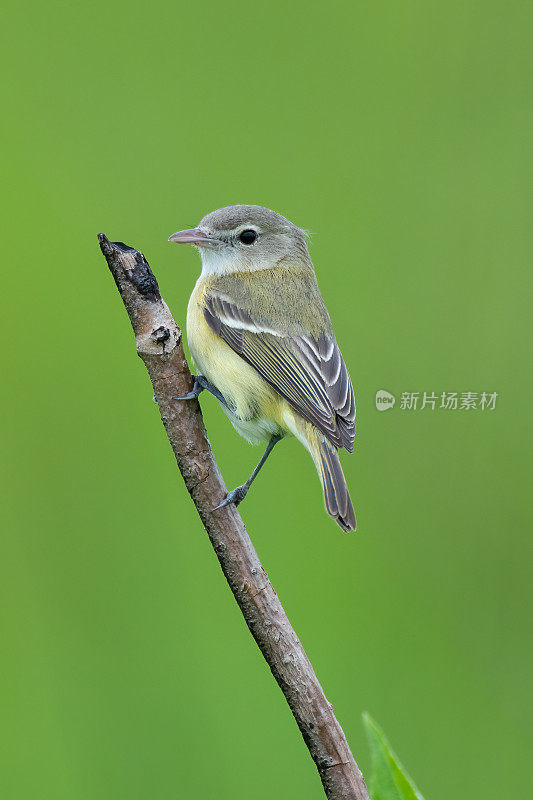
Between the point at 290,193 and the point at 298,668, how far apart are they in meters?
1.95

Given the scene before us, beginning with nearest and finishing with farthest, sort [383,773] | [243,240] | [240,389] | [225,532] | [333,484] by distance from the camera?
1. [383,773]
2. [225,532]
3. [333,484]
4. [240,389]
5. [243,240]

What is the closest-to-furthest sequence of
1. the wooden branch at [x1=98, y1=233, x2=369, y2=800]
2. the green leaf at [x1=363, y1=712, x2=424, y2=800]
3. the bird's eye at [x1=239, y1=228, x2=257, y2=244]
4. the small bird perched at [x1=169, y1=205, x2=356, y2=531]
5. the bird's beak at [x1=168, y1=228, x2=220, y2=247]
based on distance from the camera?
the green leaf at [x1=363, y1=712, x2=424, y2=800] < the wooden branch at [x1=98, y1=233, x2=369, y2=800] < the small bird perched at [x1=169, y1=205, x2=356, y2=531] < the bird's beak at [x1=168, y1=228, x2=220, y2=247] < the bird's eye at [x1=239, y1=228, x2=257, y2=244]

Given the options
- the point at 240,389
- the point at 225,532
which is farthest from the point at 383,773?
the point at 240,389

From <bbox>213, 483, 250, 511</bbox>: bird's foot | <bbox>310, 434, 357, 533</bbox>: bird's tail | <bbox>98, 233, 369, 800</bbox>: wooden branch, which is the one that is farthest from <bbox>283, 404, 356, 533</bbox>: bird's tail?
<bbox>98, 233, 369, 800</bbox>: wooden branch

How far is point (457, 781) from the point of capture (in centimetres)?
252

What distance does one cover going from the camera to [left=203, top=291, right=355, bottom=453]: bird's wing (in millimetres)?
2039

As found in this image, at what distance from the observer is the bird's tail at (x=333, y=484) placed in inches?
68.4

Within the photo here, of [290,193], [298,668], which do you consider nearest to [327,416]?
[298,668]

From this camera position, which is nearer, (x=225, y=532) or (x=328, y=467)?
(x=225, y=532)

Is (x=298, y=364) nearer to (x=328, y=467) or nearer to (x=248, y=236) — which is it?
(x=328, y=467)

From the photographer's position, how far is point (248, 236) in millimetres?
2453

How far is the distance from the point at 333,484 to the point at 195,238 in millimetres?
832

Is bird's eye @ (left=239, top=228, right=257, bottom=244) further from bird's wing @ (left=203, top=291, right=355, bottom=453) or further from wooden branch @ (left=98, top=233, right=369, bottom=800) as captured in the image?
wooden branch @ (left=98, top=233, right=369, bottom=800)

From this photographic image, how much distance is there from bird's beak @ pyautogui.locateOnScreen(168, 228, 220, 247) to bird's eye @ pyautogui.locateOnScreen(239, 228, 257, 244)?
82 mm
